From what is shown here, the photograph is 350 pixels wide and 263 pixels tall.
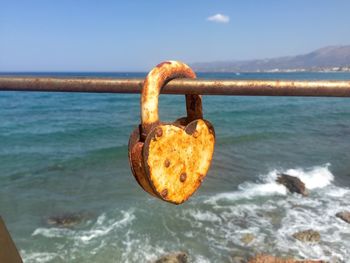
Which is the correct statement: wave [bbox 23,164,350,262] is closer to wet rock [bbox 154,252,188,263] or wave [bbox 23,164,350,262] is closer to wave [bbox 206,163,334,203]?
wave [bbox 206,163,334,203]

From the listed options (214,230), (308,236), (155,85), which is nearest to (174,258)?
(214,230)

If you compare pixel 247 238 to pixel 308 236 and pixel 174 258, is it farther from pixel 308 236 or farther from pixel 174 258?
pixel 174 258

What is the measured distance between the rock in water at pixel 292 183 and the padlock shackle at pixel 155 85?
12.6m

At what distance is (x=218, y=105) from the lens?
41.5 meters

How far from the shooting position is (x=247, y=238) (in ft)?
31.0

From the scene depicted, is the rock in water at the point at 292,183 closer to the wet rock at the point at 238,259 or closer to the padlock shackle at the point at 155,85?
the wet rock at the point at 238,259

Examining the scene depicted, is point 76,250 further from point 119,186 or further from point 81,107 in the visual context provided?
point 81,107

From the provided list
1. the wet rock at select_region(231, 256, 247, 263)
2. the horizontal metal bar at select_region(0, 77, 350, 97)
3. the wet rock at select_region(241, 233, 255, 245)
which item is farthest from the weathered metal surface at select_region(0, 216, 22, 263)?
the wet rock at select_region(241, 233, 255, 245)

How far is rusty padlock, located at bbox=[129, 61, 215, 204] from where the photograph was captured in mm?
1077

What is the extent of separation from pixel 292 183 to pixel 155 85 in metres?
13.4

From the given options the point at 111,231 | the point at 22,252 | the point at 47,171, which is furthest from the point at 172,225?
the point at 47,171

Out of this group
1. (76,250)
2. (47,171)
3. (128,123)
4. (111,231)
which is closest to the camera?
(76,250)

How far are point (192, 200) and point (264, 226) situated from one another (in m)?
2.67

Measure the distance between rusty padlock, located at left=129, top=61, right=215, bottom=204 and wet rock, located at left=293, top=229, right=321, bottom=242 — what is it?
901 cm
